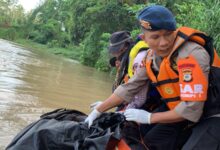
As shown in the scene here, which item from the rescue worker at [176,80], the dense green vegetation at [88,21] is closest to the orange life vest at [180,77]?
the rescue worker at [176,80]

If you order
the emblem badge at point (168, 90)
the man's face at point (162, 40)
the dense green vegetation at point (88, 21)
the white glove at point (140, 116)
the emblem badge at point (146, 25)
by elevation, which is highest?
the emblem badge at point (146, 25)

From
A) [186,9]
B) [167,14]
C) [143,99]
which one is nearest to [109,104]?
[143,99]

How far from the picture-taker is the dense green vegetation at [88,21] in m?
8.45

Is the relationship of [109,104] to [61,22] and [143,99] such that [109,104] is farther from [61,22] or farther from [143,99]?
[61,22]

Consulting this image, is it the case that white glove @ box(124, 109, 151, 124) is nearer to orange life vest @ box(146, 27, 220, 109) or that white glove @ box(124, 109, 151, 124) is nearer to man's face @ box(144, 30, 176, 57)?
orange life vest @ box(146, 27, 220, 109)

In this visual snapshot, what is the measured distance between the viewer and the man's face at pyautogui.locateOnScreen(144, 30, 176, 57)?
2.68 meters

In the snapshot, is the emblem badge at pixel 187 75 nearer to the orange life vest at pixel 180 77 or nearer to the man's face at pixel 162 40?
the orange life vest at pixel 180 77

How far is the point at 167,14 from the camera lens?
8.96ft

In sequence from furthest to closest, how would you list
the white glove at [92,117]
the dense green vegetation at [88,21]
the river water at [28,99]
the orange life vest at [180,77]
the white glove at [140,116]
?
1. the dense green vegetation at [88,21]
2. the river water at [28,99]
3. the white glove at [92,117]
4. the white glove at [140,116]
5. the orange life vest at [180,77]

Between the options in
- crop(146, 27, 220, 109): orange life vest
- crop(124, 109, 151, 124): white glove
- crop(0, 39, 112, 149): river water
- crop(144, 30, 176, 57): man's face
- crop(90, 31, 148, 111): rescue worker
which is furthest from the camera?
crop(0, 39, 112, 149): river water

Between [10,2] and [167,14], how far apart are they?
57796 millimetres

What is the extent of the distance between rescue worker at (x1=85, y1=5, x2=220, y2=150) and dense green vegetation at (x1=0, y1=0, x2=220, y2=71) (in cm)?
339

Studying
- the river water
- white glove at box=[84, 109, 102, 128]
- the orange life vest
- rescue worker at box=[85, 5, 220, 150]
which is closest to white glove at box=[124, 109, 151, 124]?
rescue worker at box=[85, 5, 220, 150]

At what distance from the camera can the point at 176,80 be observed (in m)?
2.69
